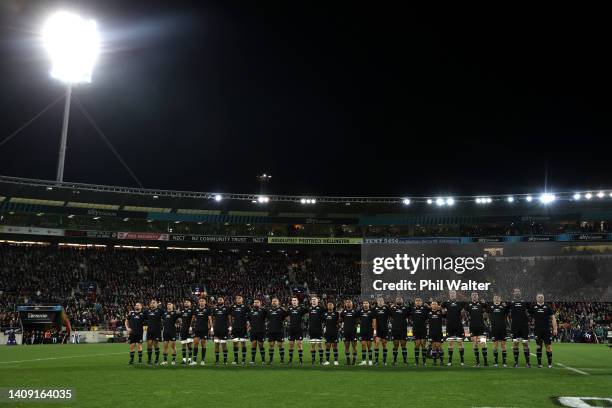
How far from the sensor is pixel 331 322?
19219 mm

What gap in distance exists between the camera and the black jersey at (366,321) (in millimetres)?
19156

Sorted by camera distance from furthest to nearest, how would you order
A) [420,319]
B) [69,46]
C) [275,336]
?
[69,46] → [420,319] → [275,336]

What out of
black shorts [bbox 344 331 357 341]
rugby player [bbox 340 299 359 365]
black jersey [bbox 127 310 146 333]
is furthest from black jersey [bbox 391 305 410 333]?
black jersey [bbox 127 310 146 333]

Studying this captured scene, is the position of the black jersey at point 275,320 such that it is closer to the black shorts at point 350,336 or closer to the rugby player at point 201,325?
the rugby player at point 201,325

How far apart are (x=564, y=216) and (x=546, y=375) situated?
150 ft

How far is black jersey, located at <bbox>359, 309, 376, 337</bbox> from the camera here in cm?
1916

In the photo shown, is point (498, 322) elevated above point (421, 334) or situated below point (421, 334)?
above

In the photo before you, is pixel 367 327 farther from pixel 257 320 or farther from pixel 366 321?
pixel 257 320

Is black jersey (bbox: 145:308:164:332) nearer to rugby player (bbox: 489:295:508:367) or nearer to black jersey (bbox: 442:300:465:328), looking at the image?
black jersey (bbox: 442:300:465:328)

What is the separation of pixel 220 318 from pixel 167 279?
37.1 m

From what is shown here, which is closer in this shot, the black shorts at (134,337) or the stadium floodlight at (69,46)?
the black shorts at (134,337)

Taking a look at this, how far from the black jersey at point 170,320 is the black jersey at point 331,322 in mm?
5305

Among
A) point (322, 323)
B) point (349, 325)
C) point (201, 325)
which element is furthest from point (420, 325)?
point (201, 325)

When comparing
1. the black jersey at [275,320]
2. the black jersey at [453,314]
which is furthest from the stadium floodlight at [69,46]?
the black jersey at [453,314]
